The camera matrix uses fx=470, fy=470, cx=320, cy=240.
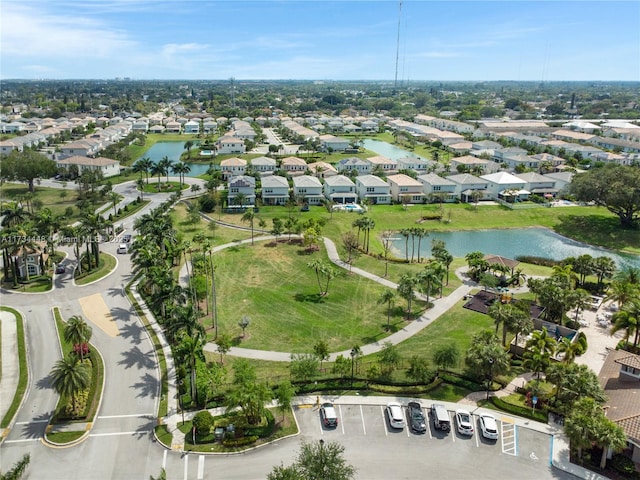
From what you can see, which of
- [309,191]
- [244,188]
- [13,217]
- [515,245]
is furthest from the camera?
[309,191]

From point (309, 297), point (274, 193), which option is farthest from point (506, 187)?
point (309, 297)

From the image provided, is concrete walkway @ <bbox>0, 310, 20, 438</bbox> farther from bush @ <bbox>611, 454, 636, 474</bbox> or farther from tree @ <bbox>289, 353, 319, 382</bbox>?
bush @ <bbox>611, 454, 636, 474</bbox>

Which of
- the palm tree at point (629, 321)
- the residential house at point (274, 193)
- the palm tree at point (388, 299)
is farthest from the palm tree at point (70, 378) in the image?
the residential house at point (274, 193)

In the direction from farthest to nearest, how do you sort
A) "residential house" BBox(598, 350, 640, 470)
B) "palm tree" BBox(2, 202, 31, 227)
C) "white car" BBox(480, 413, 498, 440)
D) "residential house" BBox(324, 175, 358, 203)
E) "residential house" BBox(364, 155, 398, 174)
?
1. "residential house" BBox(364, 155, 398, 174)
2. "residential house" BBox(324, 175, 358, 203)
3. "palm tree" BBox(2, 202, 31, 227)
4. "white car" BBox(480, 413, 498, 440)
5. "residential house" BBox(598, 350, 640, 470)

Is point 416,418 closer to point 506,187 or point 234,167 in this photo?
point 506,187

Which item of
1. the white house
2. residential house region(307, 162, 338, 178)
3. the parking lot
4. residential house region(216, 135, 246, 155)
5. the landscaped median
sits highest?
residential house region(216, 135, 246, 155)

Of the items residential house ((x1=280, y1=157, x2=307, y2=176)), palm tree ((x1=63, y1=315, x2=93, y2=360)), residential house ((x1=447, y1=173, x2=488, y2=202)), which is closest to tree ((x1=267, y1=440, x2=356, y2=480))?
palm tree ((x1=63, y1=315, x2=93, y2=360))
